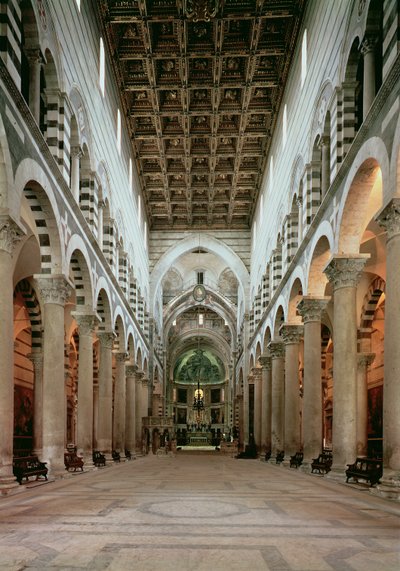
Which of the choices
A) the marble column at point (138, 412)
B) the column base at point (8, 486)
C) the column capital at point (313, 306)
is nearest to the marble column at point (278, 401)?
the column capital at point (313, 306)

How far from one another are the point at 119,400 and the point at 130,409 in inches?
182

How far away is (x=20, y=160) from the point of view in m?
12.9

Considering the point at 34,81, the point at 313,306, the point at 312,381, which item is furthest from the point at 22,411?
the point at 34,81

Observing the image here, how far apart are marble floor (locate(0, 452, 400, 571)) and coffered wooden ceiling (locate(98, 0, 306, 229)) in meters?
17.8

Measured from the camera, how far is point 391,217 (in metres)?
11.5

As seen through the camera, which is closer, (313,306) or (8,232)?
(8,232)

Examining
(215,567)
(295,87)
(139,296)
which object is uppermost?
(295,87)

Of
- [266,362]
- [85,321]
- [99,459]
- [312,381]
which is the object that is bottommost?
[99,459]

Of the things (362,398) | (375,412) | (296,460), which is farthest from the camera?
(375,412)

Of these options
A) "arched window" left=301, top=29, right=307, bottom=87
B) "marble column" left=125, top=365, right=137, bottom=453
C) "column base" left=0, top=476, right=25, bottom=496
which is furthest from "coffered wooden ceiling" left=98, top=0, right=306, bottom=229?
"column base" left=0, top=476, right=25, bottom=496

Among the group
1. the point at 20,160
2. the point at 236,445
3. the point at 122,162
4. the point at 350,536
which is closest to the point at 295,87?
the point at 122,162

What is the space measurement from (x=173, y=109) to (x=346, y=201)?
17.0 m

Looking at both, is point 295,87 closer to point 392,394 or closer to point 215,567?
point 392,394

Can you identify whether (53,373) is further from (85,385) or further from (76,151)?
(76,151)
